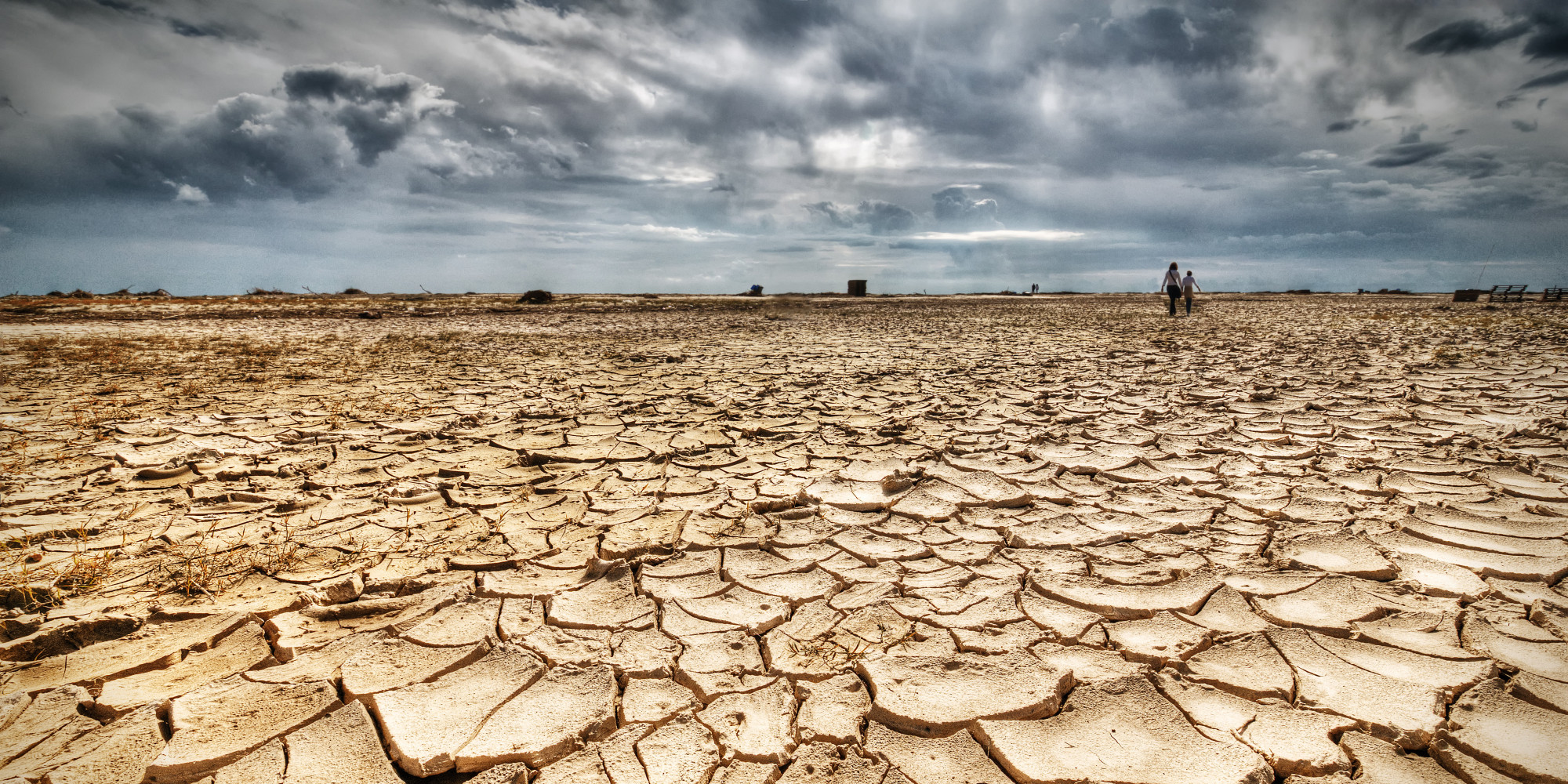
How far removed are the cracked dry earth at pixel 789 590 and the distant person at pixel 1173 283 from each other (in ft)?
32.0

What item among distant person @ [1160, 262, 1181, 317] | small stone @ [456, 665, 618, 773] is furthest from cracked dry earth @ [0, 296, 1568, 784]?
distant person @ [1160, 262, 1181, 317]

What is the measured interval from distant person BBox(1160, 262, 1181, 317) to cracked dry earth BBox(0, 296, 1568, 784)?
976cm

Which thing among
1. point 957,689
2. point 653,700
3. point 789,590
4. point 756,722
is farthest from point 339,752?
point 957,689

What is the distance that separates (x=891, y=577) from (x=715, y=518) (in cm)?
86

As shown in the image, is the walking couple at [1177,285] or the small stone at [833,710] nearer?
the small stone at [833,710]

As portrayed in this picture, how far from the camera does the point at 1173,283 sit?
13.6 metres

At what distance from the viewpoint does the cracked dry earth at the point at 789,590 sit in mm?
1330

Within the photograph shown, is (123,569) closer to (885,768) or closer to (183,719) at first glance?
(183,719)

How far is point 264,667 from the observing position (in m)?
1.58

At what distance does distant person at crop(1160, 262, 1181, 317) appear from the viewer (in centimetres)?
1330

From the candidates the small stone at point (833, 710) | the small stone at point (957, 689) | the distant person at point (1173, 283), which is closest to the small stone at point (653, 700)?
the small stone at point (833, 710)

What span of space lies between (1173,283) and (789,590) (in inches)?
586

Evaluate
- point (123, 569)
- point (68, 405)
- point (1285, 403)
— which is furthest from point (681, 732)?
point (68, 405)

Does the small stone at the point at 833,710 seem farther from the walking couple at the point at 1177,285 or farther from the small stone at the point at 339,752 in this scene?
the walking couple at the point at 1177,285
